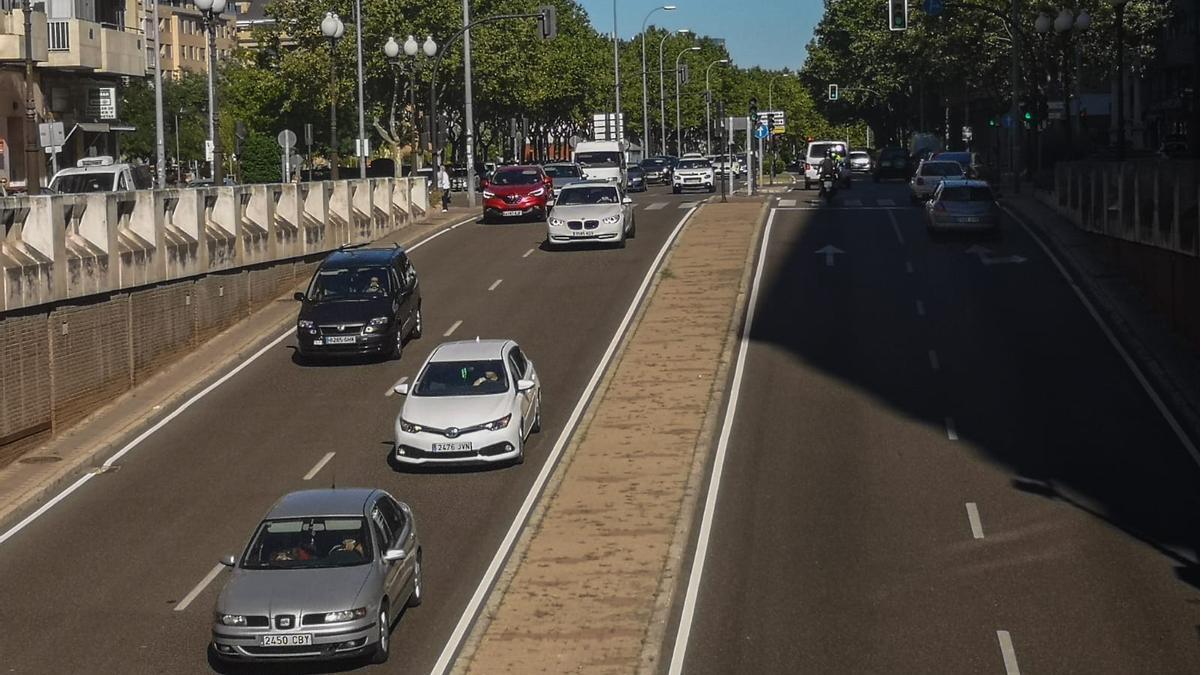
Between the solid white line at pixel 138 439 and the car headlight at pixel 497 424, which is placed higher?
the car headlight at pixel 497 424

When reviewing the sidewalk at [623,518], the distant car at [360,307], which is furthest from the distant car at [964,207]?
the distant car at [360,307]

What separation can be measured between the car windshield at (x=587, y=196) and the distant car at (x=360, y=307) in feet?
40.1

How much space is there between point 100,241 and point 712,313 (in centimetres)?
1265

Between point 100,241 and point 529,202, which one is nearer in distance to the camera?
point 100,241

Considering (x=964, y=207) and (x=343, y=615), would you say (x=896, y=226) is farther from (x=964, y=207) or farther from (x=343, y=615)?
(x=343, y=615)

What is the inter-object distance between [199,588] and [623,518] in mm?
5395

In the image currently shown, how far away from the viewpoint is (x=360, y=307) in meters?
33.0

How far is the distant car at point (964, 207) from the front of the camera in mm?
45656

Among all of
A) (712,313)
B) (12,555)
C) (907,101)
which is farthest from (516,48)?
(12,555)

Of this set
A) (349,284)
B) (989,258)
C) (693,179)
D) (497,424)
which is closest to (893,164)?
(693,179)

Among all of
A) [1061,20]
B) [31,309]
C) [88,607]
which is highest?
[1061,20]

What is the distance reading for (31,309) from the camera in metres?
28.1

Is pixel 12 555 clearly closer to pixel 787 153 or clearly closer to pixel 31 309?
pixel 31 309

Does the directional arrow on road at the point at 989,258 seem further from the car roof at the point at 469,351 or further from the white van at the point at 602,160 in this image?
the white van at the point at 602,160
